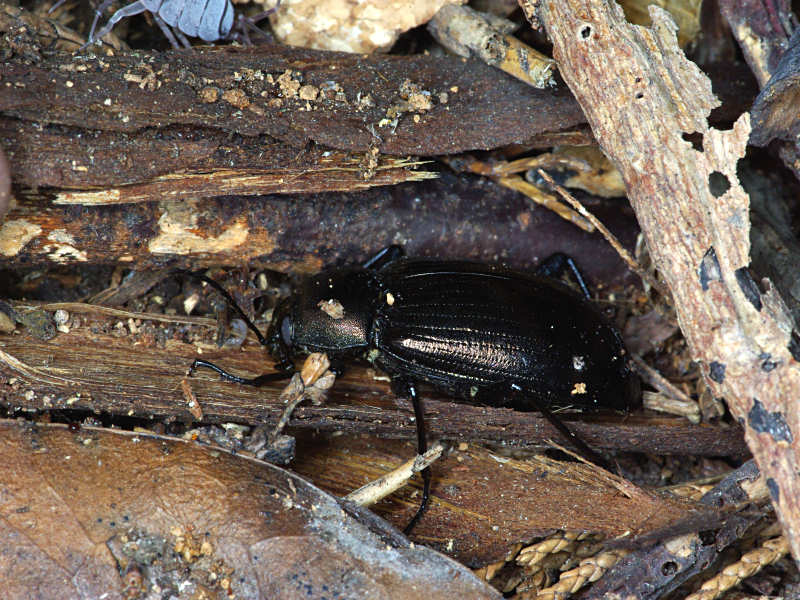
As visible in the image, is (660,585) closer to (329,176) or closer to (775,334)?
(775,334)

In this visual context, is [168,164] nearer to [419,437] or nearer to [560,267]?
[419,437]

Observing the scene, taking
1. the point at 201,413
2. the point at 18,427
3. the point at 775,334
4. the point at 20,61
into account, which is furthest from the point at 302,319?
the point at 775,334

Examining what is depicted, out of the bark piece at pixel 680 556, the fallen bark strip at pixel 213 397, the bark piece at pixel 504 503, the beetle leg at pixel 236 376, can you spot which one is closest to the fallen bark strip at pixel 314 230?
the fallen bark strip at pixel 213 397

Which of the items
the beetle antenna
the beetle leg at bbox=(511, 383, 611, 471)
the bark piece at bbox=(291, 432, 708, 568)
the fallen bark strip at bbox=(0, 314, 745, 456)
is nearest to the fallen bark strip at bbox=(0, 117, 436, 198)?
the beetle antenna

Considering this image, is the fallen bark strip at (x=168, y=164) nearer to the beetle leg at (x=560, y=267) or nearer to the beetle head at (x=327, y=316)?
the beetle head at (x=327, y=316)

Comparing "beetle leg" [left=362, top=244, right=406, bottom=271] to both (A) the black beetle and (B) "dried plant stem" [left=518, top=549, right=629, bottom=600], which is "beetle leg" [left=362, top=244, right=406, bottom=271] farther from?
(B) "dried plant stem" [left=518, top=549, right=629, bottom=600]

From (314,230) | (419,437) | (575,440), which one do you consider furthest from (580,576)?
(314,230)
